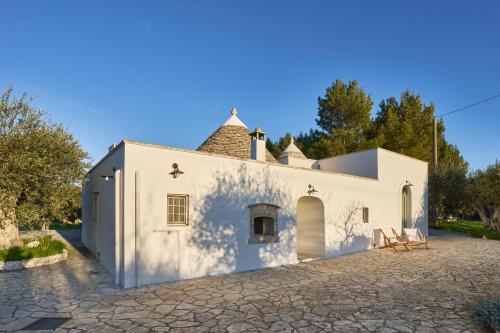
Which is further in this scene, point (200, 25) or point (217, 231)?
point (200, 25)

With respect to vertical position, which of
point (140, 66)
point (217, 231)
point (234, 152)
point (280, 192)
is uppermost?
point (140, 66)

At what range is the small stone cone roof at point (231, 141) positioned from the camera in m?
15.4

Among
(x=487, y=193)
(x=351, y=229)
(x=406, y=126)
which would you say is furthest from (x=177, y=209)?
(x=406, y=126)

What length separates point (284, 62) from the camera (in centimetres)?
1533

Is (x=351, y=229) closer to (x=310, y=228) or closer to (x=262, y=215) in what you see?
(x=310, y=228)

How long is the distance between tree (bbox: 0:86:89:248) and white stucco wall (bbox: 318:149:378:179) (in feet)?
40.8

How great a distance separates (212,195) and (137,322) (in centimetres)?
431

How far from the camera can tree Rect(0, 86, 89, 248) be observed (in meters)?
9.51

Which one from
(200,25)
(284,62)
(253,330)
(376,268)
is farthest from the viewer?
(284,62)

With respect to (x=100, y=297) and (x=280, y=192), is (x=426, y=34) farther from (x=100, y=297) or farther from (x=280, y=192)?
(x=100, y=297)

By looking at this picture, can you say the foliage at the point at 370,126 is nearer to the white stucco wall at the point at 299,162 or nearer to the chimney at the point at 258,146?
the white stucco wall at the point at 299,162

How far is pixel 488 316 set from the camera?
4.98m

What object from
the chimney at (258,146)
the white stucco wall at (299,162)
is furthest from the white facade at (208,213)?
the white stucco wall at (299,162)

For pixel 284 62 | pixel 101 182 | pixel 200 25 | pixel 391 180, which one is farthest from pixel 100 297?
pixel 391 180
